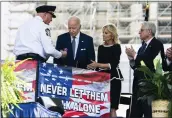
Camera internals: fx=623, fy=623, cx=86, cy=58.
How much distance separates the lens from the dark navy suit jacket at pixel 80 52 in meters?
7.91

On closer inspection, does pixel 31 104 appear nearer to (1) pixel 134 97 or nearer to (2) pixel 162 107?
(2) pixel 162 107

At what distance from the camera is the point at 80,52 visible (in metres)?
7.91

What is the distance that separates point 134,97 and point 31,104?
2.71 metres

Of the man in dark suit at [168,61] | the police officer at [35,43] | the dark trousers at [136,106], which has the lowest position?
the dark trousers at [136,106]

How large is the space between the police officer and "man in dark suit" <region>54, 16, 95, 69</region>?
456 mm

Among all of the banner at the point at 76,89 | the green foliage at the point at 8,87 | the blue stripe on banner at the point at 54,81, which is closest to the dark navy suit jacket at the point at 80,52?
the banner at the point at 76,89

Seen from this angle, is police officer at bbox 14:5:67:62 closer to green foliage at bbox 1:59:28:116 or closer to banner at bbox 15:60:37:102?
banner at bbox 15:60:37:102

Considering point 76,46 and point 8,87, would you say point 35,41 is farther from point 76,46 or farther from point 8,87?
point 8,87

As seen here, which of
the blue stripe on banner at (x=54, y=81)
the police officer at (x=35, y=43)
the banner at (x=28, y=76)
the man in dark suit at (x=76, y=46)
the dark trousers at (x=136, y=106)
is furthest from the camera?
the man in dark suit at (x=76, y=46)

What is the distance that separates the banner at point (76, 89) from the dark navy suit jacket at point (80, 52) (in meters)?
0.46

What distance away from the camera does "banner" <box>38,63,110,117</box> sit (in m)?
7.08

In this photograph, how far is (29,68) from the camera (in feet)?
23.1

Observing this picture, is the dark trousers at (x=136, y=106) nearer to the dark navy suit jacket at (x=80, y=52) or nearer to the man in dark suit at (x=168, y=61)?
the man in dark suit at (x=168, y=61)

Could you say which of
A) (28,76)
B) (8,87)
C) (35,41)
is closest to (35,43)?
(35,41)
